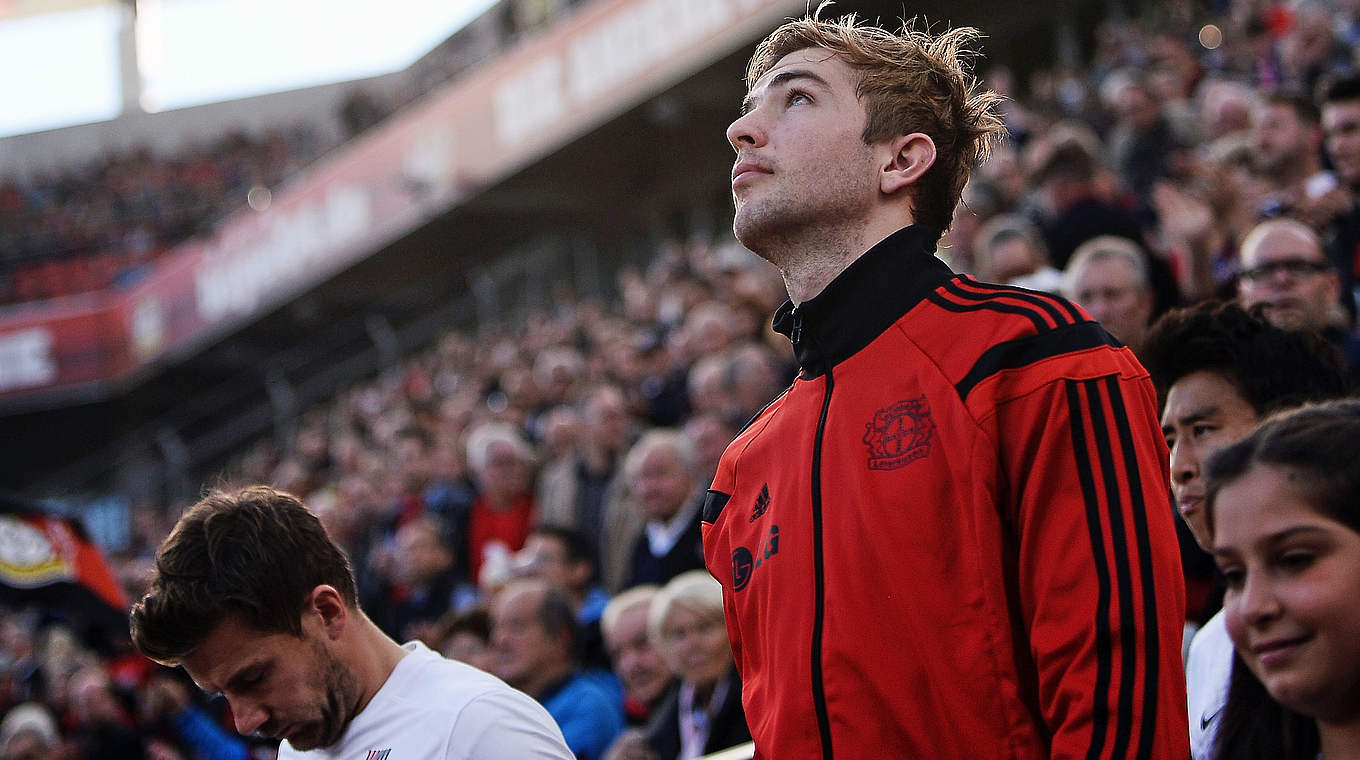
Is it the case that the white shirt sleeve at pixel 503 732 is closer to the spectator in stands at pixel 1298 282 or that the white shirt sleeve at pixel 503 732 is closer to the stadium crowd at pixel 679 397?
the stadium crowd at pixel 679 397

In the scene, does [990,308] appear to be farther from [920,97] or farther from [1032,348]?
[920,97]

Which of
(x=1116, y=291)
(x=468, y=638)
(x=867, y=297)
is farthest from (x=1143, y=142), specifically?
(x=867, y=297)

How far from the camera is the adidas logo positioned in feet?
6.59

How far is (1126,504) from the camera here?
5.44 feet

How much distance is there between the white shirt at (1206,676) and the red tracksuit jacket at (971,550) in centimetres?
73

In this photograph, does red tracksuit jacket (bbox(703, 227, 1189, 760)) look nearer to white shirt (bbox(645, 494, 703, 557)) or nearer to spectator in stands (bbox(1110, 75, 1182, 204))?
white shirt (bbox(645, 494, 703, 557))

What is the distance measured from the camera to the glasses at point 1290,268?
354cm

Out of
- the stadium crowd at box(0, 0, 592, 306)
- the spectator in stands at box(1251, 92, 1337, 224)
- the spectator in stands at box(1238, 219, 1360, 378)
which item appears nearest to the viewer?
the spectator in stands at box(1238, 219, 1360, 378)

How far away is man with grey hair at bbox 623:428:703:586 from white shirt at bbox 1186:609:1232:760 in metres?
2.75

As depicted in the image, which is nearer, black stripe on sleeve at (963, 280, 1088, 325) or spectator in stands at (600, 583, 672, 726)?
black stripe on sleeve at (963, 280, 1088, 325)

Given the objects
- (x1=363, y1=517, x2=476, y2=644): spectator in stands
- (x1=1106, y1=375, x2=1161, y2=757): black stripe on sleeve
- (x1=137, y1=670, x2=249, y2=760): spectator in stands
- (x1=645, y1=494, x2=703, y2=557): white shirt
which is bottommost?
(x1=137, y1=670, x2=249, y2=760): spectator in stands

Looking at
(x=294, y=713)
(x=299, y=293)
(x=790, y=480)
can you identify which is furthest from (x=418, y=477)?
(x=299, y=293)

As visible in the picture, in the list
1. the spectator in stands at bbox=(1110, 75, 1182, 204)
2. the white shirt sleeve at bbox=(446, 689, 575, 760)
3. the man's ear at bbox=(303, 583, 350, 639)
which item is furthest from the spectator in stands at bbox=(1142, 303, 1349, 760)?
the spectator in stands at bbox=(1110, 75, 1182, 204)

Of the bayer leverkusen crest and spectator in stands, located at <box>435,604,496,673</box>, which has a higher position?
the bayer leverkusen crest
